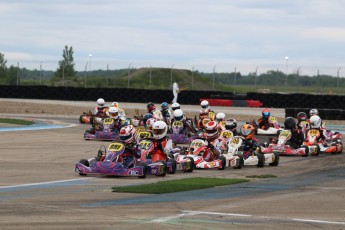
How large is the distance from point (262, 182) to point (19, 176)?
4.92 meters

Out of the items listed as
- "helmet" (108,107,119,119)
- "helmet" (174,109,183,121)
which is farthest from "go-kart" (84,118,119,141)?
"helmet" (174,109,183,121)

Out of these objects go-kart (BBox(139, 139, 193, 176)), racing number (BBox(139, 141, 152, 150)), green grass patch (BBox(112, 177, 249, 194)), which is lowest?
green grass patch (BBox(112, 177, 249, 194))

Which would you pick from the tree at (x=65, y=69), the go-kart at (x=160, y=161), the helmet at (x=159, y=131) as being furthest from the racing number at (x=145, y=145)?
the tree at (x=65, y=69)

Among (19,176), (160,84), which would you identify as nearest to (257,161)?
(19,176)

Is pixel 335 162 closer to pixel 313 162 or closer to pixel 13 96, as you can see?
pixel 313 162

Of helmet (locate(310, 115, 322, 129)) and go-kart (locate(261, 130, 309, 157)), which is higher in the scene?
helmet (locate(310, 115, 322, 129))

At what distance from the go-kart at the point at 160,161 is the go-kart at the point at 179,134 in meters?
9.13

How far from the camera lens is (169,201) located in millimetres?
14039

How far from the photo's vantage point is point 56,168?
1978 cm

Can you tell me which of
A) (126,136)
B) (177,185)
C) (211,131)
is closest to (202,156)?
(211,131)

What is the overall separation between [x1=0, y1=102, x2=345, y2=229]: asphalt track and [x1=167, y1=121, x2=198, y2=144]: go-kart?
767 cm

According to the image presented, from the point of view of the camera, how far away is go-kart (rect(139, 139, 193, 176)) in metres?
18.6

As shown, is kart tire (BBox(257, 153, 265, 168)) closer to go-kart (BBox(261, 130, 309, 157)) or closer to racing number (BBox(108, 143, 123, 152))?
go-kart (BBox(261, 130, 309, 157))

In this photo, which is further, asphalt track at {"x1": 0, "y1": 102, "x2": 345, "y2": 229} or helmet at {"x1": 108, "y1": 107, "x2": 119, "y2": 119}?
helmet at {"x1": 108, "y1": 107, "x2": 119, "y2": 119}
